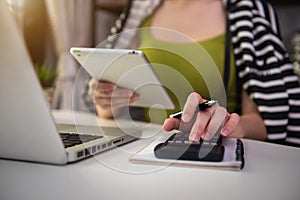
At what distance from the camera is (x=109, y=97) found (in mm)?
911

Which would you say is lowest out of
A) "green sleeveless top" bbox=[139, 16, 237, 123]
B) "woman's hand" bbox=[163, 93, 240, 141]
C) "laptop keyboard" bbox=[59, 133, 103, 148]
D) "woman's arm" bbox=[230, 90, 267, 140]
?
"woman's arm" bbox=[230, 90, 267, 140]

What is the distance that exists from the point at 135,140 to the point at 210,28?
0.61 meters

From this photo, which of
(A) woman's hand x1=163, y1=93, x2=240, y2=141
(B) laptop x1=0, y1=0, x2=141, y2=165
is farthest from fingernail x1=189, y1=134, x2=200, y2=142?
(B) laptop x1=0, y1=0, x2=141, y2=165

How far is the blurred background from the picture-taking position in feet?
5.39

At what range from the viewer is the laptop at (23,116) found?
0.38m

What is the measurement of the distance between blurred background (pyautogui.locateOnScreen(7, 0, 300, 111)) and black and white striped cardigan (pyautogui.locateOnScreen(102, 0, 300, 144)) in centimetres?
64

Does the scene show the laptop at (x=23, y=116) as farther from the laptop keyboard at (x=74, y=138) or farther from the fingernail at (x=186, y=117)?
the fingernail at (x=186, y=117)

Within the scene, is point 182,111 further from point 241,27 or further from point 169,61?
point 241,27

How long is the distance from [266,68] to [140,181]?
2.19 ft

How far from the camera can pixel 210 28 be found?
1143 mm

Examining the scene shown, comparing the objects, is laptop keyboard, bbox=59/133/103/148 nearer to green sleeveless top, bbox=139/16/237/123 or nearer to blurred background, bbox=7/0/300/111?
green sleeveless top, bbox=139/16/237/123

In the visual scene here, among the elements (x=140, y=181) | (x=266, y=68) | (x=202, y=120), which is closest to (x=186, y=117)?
(x=202, y=120)

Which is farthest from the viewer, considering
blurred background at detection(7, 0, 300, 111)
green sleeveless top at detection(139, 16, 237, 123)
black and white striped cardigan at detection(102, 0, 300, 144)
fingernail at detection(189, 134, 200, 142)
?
blurred background at detection(7, 0, 300, 111)

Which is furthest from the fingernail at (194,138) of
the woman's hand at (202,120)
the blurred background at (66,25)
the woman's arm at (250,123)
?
the blurred background at (66,25)
